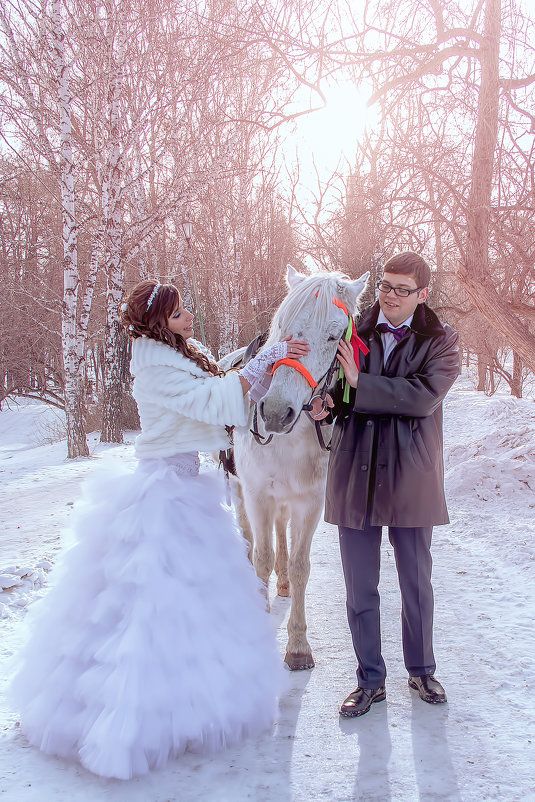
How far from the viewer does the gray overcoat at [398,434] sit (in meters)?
2.62

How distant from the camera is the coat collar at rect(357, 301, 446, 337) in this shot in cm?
278

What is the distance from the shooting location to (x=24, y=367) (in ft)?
73.8

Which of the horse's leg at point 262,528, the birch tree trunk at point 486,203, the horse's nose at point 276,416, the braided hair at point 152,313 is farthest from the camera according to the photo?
the birch tree trunk at point 486,203

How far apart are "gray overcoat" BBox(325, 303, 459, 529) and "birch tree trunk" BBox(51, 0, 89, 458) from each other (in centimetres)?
820

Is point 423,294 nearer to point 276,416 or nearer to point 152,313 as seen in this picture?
point 276,416

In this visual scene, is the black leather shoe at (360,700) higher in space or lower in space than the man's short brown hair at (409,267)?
lower

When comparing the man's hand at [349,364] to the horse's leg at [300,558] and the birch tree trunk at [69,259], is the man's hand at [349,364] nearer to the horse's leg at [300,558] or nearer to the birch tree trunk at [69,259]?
the horse's leg at [300,558]

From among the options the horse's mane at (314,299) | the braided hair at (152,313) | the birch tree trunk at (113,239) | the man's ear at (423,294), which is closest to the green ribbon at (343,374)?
the horse's mane at (314,299)

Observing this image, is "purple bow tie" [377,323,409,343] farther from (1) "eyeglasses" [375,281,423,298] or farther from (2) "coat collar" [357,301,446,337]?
(1) "eyeglasses" [375,281,423,298]

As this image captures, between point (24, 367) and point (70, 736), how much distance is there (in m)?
22.3

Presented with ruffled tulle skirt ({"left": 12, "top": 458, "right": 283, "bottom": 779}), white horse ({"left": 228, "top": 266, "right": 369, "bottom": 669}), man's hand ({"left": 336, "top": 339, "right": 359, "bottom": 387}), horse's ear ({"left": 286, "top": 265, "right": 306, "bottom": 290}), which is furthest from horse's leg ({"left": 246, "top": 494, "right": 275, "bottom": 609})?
horse's ear ({"left": 286, "top": 265, "right": 306, "bottom": 290})

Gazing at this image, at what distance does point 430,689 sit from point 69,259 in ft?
30.2

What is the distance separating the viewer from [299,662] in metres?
3.15

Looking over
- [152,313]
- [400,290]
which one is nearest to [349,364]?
[400,290]
